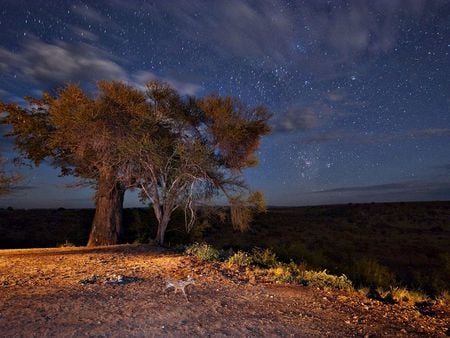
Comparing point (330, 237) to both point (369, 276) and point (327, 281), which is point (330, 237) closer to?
point (369, 276)

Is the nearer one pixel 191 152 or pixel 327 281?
pixel 327 281

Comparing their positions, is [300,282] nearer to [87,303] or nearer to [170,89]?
[87,303]

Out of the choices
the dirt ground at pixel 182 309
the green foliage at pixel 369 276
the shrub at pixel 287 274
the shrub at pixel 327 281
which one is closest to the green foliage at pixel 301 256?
the green foliage at pixel 369 276

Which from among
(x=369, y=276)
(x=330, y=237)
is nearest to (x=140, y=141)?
(x=369, y=276)

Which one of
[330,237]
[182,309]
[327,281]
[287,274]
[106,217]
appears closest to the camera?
[182,309]

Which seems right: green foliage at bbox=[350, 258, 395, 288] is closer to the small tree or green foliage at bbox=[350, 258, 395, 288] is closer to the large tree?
the small tree

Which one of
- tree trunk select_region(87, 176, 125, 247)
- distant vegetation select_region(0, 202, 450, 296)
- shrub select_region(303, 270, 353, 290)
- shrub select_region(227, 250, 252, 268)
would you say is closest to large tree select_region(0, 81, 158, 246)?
tree trunk select_region(87, 176, 125, 247)

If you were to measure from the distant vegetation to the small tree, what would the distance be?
4.93 ft

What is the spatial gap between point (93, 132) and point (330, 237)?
25.0 metres

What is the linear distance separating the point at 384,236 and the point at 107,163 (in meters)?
28.5

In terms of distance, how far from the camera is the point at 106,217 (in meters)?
18.7

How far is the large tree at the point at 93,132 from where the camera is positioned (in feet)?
55.9

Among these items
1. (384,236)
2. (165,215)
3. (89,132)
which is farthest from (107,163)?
(384,236)

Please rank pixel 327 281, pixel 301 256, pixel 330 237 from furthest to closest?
pixel 330 237
pixel 301 256
pixel 327 281
